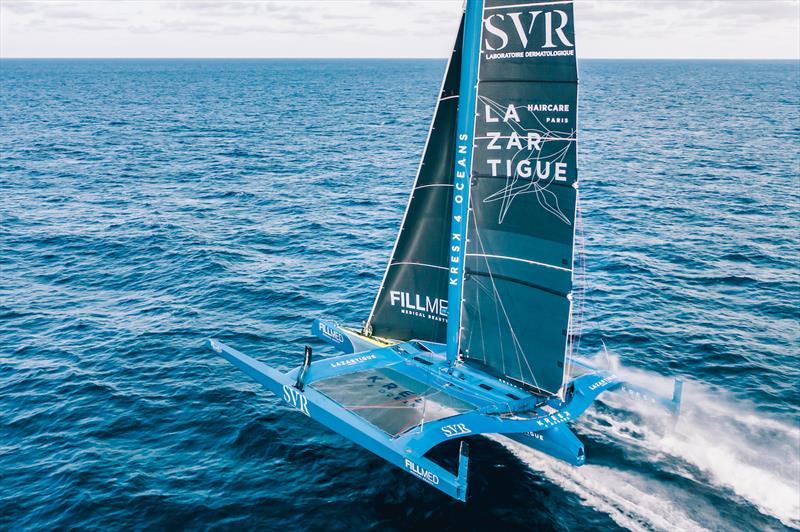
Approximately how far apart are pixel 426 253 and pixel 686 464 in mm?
9293

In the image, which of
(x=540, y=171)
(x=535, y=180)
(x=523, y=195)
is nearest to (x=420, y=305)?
(x=523, y=195)

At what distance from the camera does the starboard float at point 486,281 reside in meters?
15.4

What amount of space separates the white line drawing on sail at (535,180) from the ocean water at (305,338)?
23.4 ft

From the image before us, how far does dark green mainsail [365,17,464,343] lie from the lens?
18.3m

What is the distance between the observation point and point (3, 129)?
3034 inches

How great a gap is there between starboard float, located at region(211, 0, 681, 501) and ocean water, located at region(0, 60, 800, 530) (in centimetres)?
171

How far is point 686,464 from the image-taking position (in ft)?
56.9

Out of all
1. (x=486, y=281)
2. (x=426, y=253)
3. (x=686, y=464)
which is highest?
(x=426, y=253)

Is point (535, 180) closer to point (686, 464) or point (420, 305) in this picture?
point (420, 305)

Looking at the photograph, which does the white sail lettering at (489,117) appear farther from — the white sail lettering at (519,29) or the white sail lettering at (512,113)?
the white sail lettering at (519,29)

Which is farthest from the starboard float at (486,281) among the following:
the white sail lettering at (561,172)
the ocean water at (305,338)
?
the ocean water at (305,338)

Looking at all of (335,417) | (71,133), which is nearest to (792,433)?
(335,417)

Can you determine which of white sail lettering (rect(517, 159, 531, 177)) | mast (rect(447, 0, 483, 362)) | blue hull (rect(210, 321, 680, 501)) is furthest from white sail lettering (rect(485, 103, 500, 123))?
blue hull (rect(210, 321, 680, 501))

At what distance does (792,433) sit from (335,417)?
1351 cm
